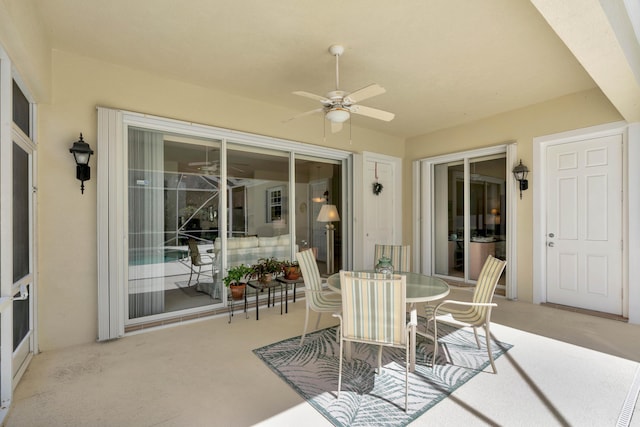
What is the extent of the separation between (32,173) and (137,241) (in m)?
1.14

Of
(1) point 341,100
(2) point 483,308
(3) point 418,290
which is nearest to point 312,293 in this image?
(3) point 418,290

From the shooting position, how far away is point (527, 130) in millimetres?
4570

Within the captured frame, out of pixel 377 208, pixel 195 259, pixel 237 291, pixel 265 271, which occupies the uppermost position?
pixel 377 208

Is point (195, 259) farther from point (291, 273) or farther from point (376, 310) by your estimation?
point (376, 310)

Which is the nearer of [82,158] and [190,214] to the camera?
[82,158]

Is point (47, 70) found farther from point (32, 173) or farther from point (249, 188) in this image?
point (249, 188)

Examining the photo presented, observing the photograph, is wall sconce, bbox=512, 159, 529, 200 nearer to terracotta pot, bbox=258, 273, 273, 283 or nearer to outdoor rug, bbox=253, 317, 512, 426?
outdoor rug, bbox=253, 317, 512, 426

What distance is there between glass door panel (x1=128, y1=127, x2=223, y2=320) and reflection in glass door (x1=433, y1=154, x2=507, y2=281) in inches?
166

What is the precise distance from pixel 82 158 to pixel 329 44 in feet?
8.70

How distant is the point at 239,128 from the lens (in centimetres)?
421

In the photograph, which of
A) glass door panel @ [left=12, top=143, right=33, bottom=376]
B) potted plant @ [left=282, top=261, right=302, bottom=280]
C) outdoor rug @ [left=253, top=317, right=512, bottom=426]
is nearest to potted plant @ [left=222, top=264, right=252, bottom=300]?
potted plant @ [left=282, top=261, right=302, bottom=280]

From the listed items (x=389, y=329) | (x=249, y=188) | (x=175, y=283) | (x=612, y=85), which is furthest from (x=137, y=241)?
(x=612, y=85)

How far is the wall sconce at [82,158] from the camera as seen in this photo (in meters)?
3.00

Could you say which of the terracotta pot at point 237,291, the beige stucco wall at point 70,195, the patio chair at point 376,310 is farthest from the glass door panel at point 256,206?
the patio chair at point 376,310
